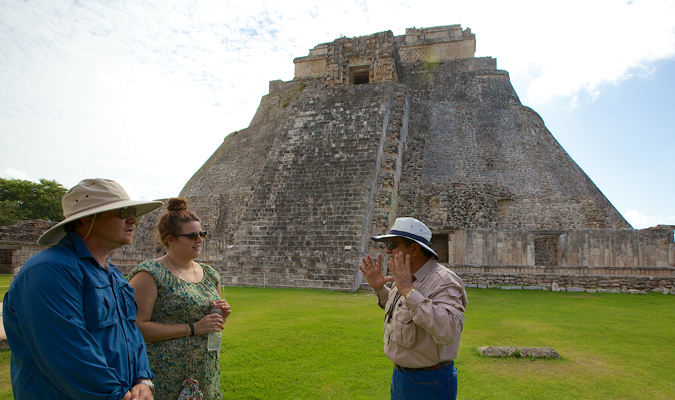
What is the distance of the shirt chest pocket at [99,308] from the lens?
1.77 metres

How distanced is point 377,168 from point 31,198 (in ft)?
87.2

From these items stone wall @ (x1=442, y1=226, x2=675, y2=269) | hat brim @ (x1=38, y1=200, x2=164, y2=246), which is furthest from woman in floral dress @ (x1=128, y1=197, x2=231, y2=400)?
stone wall @ (x1=442, y1=226, x2=675, y2=269)

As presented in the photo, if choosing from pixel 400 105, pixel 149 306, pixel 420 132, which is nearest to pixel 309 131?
pixel 400 105

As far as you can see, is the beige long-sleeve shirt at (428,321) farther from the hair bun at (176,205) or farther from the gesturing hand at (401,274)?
the hair bun at (176,205)

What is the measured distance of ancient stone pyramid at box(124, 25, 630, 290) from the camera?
1266 centimetres

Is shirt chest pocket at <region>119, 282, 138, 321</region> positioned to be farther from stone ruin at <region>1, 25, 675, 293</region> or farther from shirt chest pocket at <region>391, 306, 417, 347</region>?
stone ruin at <region>1, 25, 675, 293</region>

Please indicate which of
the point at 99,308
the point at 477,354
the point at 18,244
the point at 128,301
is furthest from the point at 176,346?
the point at 18,244

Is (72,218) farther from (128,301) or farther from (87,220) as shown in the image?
(128,301)

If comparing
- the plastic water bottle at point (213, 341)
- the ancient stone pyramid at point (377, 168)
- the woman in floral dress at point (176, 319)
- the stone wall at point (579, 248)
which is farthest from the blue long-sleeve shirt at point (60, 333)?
the stone wall at point (579, 248)

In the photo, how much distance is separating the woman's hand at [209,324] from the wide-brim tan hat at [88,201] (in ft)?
2.63

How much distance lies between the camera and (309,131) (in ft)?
53.3

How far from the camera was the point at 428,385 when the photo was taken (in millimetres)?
2197

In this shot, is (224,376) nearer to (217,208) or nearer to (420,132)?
(217,208)

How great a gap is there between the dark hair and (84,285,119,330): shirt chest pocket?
73 cm
